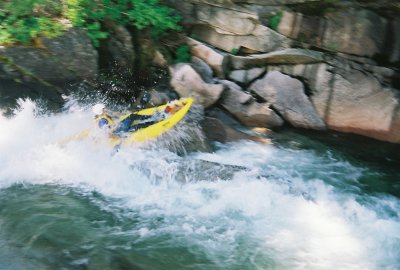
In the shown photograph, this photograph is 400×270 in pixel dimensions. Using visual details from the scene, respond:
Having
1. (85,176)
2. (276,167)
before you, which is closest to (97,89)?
(85,176)

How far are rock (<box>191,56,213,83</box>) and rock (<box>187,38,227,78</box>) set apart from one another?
11 centimetres

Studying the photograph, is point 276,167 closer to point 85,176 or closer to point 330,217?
point 330,217

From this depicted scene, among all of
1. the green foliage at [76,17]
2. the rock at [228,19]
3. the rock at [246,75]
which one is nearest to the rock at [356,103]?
the rock at [246,75]

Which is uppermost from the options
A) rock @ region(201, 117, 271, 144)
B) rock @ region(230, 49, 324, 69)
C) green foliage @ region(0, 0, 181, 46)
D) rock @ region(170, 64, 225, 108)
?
green foliage @ region(0, 0, 181, 46)

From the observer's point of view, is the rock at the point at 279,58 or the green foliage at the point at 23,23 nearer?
the green foliage at the point at 23,23

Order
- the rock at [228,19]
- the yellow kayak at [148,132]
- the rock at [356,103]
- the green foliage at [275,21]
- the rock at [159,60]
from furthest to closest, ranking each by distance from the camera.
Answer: the rock at [159,60]
the rock at [228,19]
the green foliage at [275,21]
the rock at [356,103]
the yellow kayak at [148,132]

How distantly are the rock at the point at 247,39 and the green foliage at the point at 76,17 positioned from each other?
2.33ft

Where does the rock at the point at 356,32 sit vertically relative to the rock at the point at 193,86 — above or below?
above

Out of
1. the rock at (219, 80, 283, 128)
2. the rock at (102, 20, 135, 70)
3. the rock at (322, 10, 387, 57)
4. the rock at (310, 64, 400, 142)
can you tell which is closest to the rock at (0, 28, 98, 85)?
the rock at (102, 20, 135, 70)

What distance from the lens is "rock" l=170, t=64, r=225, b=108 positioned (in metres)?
8.49

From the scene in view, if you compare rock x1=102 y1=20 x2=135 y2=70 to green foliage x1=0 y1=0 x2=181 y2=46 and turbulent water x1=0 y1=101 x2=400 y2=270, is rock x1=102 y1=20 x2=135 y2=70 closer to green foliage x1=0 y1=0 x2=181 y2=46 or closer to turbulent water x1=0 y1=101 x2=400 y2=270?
green foliage x1=0 y1=0 x2=181 y2=46

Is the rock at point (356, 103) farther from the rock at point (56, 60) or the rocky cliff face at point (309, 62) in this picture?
the rock at point (56, 60)

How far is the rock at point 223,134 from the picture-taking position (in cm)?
796

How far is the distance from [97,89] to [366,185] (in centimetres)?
575
